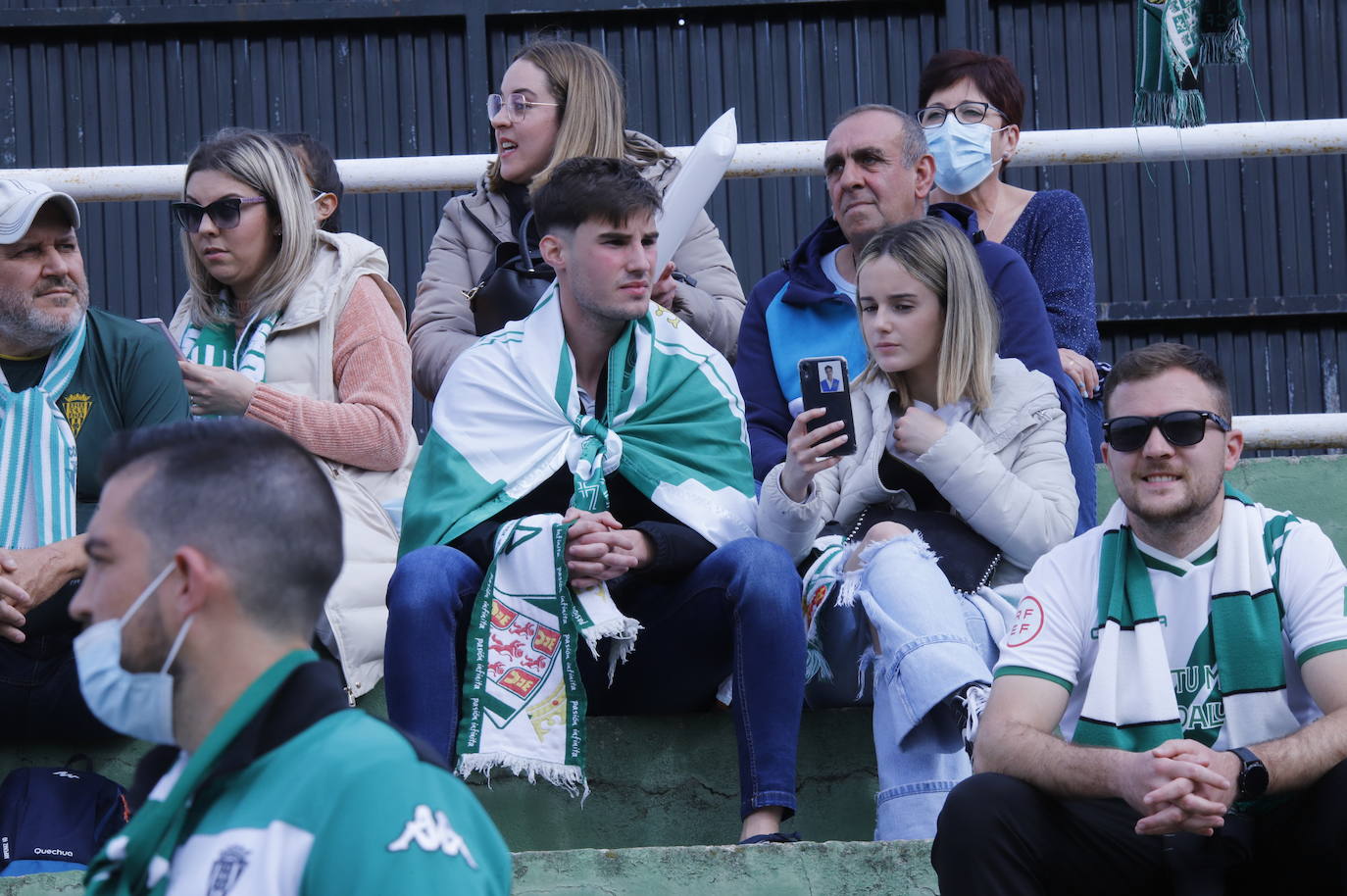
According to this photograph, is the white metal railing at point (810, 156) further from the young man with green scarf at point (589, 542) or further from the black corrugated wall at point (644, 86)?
the black corrugated wall at point (644, 86)

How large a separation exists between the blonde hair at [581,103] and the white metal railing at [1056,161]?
0.25m

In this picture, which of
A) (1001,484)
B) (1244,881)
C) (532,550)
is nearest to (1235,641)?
(1244,881)

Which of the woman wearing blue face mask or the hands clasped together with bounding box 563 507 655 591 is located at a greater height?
the woman wearing blue face mask

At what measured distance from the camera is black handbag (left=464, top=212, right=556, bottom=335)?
165 inches

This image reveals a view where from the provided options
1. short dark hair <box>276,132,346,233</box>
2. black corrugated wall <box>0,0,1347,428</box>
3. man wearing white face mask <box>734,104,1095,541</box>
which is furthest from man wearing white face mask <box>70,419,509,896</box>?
black corrugated wall <box>0,0,1347,428</box>

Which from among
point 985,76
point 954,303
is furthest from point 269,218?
point 985,76

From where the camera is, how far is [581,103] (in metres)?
4.35

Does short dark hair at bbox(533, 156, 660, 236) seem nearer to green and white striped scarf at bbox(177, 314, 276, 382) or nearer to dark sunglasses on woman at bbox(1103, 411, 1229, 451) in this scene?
green and white striped scarf at bbox(177, 314, 276, 382)

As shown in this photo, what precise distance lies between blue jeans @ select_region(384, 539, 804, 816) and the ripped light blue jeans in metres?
0.15

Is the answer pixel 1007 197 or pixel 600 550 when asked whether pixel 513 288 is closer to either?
pixel 600 550

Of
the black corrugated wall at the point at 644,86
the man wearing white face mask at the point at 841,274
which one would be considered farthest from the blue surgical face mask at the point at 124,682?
the black corrugated wall at the point at 644,86

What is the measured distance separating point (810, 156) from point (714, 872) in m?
2.12

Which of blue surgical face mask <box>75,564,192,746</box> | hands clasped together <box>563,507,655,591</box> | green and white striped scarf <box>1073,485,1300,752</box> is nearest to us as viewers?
blue surgical face mask <box>75,564,192,746</box>

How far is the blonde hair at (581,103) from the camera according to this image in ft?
14.2
